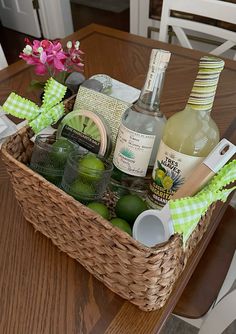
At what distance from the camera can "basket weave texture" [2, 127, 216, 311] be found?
43 cm

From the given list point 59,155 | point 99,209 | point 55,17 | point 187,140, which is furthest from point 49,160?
point 55,17

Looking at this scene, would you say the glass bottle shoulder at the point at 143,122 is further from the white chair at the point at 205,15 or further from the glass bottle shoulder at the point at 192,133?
the white chair at the point at 205,15

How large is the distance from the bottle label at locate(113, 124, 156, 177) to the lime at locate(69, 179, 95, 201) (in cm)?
7

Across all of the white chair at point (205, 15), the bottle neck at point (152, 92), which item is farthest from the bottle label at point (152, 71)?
the white chair at point (205, 15)

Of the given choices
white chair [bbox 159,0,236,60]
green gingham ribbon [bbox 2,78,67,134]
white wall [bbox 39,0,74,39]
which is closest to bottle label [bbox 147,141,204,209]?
green gingham ribbon [bbox 2,78,67,134]

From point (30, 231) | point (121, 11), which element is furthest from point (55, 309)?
point (121, 11)

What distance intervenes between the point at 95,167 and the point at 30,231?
207mm

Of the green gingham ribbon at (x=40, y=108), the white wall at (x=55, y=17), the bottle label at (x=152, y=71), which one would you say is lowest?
the white wall at (x=55, y=17)

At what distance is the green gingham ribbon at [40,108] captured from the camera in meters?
0.62

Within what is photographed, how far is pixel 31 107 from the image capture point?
0.62m

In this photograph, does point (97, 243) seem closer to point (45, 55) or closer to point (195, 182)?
point (195, 182)

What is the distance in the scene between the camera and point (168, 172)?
532 mm

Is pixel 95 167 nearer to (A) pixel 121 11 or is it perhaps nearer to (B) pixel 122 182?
(B) pixel 122 182

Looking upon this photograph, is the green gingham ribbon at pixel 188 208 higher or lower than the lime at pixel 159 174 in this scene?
higher
